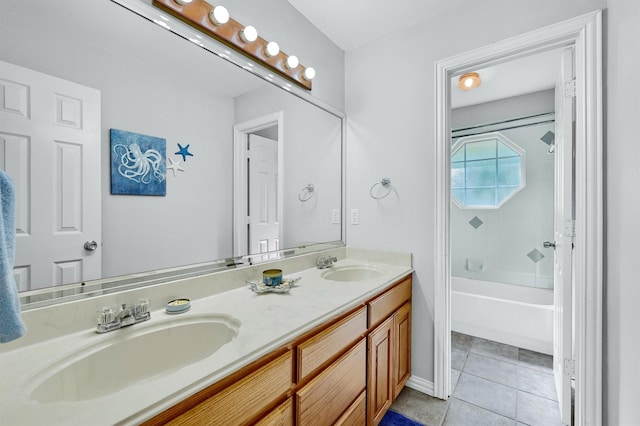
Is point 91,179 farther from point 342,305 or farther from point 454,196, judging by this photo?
point 454,196

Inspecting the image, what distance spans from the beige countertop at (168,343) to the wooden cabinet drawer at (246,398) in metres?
0.05

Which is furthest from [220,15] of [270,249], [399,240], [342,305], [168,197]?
[399,240]

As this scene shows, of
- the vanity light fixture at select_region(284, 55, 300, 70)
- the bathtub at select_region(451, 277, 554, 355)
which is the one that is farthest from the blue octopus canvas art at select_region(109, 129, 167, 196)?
the bathtub at select_region(451, 277, 554, 355)

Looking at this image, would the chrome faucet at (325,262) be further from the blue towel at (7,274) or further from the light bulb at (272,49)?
the blue towel at (7,274)

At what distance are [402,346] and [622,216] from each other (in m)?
1.24

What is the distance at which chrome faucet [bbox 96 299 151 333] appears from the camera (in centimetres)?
88

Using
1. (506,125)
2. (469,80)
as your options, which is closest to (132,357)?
(469,80)

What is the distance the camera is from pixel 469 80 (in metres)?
2.42

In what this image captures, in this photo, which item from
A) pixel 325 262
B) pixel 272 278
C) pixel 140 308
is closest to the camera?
pixel 140 308

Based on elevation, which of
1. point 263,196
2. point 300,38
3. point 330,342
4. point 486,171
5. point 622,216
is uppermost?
point 300,38

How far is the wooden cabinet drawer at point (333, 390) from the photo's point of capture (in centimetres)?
95

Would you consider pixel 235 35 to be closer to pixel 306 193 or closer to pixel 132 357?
pixel 306 193

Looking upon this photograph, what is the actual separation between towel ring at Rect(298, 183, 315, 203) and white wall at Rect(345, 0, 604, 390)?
0.37 meters

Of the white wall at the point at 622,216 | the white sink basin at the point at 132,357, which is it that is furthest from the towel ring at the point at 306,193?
the white wall at the point at 622,216
